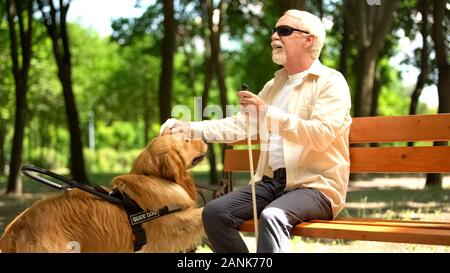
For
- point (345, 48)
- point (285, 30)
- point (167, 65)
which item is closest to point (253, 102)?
point (285, 30)

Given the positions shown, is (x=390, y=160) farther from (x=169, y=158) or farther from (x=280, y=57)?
(x=169, y=158)

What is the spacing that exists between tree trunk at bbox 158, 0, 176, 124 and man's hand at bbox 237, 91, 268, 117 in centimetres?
979

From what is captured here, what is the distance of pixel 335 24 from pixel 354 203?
11202 mm

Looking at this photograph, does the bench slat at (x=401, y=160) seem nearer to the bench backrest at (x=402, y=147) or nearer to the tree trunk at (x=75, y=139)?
the bench backrest at (x=402, y=147)

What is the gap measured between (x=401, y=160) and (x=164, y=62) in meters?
9.73

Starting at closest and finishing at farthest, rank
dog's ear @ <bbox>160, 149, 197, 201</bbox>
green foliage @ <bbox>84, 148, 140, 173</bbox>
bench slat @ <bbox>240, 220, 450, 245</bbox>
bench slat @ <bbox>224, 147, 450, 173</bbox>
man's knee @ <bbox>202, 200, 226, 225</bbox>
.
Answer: bench slat @ <bbox>240, 220, 450, 245</bbox>, man's knee @ <bbox>202, 200, 226, 225</bbox>, dog's ear @ <bbox>160, 149, 197, 201</bbox>, bench slat @ <bbox>224, 147, 450, 173</bbox>, green foliage @ <bbox>84, 148, 140, 173</bbox>

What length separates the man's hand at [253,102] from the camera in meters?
3.37

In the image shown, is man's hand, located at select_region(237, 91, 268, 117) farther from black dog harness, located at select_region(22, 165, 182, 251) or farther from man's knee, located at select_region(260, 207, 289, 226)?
black dog harness, located at select_region(22, 165, 182, 251)

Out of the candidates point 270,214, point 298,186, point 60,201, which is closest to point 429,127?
point 298,186

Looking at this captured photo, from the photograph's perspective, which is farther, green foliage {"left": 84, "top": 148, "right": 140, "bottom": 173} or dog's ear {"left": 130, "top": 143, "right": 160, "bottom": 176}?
green foliage {"left": 84, "top": 148, "right": 140, "bottom": 173}

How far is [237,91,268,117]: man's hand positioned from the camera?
3373 millimetres

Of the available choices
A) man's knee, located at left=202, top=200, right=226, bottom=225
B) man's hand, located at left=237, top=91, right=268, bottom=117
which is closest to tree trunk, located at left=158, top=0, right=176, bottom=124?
man's knee, located at left=202, top=200, right=226, bottom=225

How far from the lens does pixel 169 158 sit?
392 centimetres

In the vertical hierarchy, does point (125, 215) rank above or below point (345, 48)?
below
